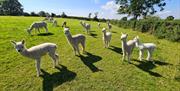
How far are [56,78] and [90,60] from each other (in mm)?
3848

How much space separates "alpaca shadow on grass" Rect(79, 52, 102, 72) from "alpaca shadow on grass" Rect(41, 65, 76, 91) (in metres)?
1.55

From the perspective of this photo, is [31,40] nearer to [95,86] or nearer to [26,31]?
[26,31]

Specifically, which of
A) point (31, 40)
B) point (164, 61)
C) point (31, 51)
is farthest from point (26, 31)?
point (164, 61)

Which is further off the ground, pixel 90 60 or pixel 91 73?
pixel 90 60

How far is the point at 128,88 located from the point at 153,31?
915 inches

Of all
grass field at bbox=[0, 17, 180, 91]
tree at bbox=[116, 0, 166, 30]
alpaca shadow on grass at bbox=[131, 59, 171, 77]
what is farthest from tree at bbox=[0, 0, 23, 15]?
alpaca shadow on grass at bbox=[131, 59, 171, 77]

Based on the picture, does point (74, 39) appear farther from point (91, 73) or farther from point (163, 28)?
point (163, 28)

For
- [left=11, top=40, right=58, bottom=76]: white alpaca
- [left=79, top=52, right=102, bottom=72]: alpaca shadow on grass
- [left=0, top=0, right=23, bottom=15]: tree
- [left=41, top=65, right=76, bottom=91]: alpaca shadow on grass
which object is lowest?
[left=41, top=65, right=76, bottom=91]: alpaca shadow on grass

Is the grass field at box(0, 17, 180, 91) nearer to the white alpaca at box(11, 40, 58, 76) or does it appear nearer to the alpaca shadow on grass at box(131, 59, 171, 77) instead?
the alpaca shadow on grass at box(131, 59, 171, 77)

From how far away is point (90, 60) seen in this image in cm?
1501

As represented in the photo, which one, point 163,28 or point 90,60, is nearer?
point 90,60

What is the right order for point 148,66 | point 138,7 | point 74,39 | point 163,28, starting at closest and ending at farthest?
1. point 148,66
2. point 74,39
3. point 163,28
4. point 138,7

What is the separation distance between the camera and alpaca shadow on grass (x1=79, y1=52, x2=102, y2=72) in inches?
531

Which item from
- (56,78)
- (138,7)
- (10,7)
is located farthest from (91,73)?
(10,7)
